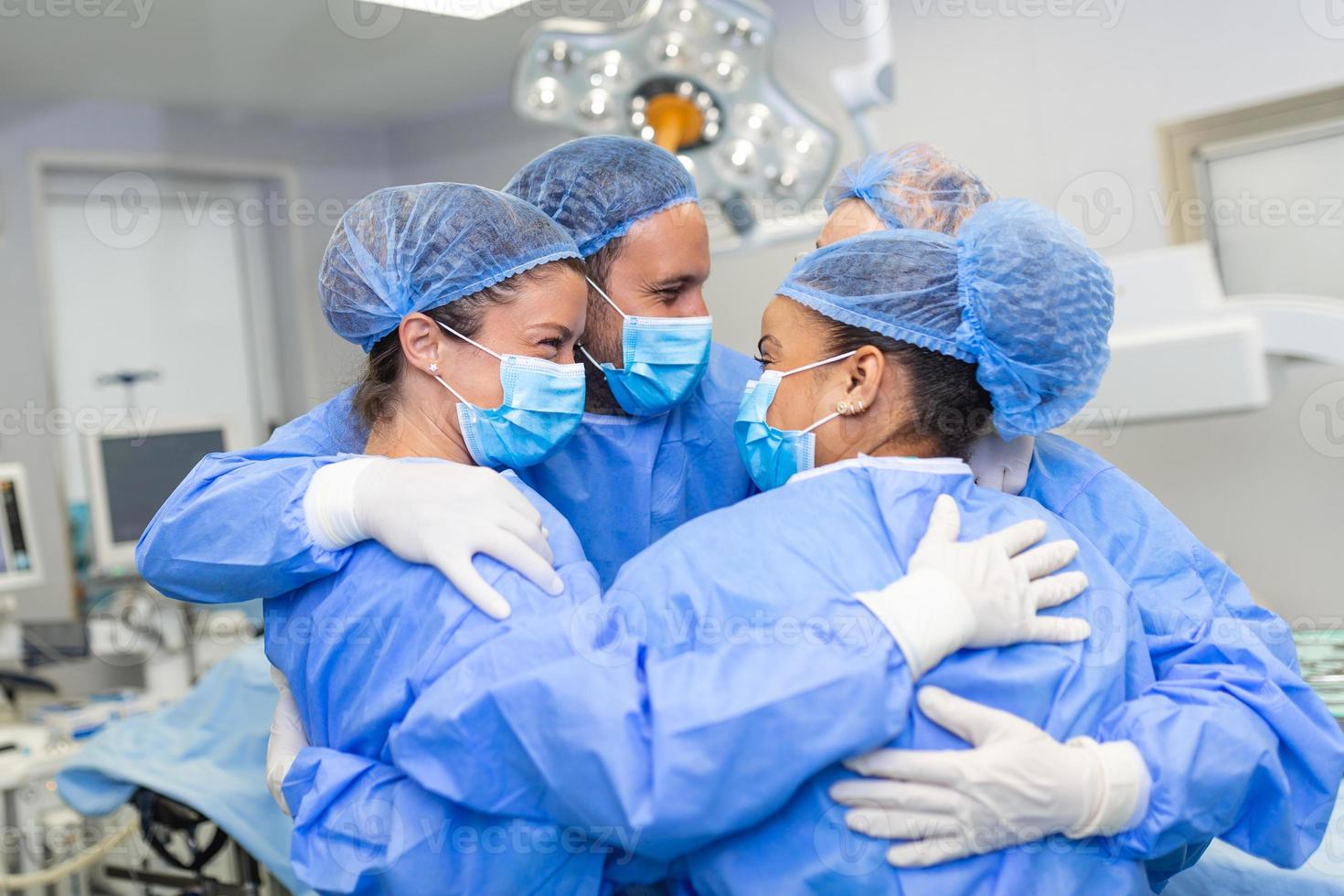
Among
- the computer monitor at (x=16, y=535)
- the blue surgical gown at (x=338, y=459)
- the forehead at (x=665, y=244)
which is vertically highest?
the forehead at (x=665, y=244)

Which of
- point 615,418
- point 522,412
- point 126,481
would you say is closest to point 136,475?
point 126,481

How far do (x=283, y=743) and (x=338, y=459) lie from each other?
1.24 ft

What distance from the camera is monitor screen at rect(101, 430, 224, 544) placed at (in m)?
3.71

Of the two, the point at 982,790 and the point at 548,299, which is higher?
the point at 548,299

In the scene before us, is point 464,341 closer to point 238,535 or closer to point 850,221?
point 238,535

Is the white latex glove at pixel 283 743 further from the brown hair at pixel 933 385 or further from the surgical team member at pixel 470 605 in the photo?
the brown hair at pixel 933 385

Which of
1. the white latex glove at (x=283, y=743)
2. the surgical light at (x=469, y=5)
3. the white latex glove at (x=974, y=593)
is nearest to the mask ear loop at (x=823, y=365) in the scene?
the white latex glove at (x=974, y=593)

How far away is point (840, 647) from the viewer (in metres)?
1.04

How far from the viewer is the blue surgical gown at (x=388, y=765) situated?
3.69ft

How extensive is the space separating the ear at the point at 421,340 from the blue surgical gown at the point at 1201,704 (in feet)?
2.51

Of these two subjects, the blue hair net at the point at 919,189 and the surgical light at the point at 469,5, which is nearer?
the blue hair net at the point at 919,189

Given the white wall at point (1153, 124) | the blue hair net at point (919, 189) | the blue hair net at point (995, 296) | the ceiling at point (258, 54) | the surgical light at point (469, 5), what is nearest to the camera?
the blue hair net at point (995, 296)

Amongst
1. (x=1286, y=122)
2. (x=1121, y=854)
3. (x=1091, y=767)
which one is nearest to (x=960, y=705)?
(x=1091, y=767)

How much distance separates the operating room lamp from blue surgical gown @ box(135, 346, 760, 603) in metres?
0.69
